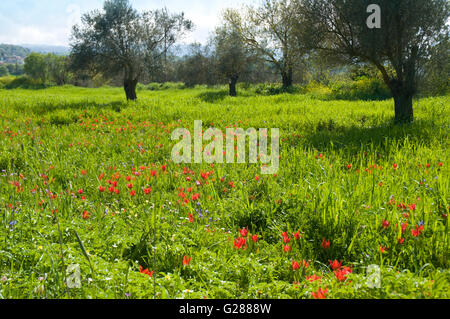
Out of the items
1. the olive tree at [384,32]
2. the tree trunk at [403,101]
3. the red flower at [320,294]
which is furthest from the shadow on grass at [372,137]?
the red flower at [320,294]

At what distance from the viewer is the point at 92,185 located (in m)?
4.64

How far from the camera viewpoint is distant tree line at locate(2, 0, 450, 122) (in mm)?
8375

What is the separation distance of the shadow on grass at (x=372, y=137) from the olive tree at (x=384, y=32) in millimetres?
1642

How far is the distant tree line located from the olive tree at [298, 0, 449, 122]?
1.0 inches

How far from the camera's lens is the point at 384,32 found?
27.1 feet

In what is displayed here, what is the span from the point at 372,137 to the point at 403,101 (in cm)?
296

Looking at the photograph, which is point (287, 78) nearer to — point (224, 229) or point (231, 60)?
point (231, 60)

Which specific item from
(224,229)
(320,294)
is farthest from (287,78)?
(320,294)

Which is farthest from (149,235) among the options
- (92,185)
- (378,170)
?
(378,170)

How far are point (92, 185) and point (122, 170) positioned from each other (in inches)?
32.0

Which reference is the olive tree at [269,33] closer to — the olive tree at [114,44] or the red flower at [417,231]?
the olive tree at [114,44]

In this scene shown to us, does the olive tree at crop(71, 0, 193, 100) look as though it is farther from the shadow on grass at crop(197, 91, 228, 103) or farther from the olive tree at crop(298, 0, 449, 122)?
the olive tree at crop(298, 0, 449, 122)

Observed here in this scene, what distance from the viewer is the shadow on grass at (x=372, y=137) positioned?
6.45 m

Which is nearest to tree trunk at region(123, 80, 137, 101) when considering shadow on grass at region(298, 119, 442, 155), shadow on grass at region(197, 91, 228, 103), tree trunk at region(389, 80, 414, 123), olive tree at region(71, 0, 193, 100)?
olive tree at region(71, 0, 193, 100)
